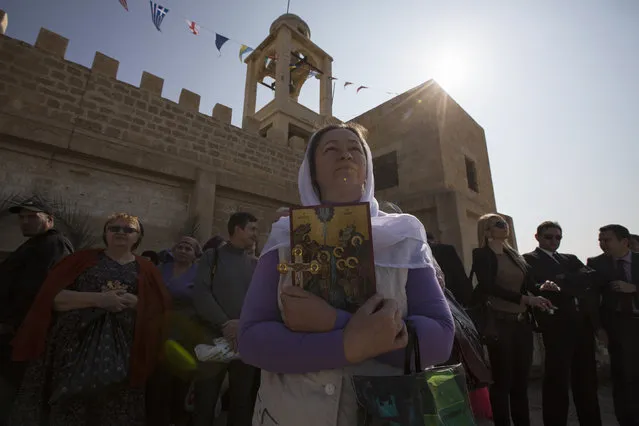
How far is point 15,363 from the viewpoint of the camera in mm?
2664

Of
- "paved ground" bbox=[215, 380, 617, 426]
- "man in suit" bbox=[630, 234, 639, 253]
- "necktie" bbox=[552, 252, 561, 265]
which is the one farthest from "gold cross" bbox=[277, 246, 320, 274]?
"man in suit" bbox=[630, 234, 639, 253]

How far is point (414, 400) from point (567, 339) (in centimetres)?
329

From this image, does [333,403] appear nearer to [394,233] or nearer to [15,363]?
[394,233]

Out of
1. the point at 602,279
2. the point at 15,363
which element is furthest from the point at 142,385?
the point at 602,279

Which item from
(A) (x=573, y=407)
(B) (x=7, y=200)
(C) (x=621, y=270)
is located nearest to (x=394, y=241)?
(C) (x=621, y=270)

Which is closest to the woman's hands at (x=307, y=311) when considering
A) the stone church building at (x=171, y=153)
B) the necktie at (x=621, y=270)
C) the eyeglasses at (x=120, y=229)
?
the eyeglasses at (x=120, y=229)

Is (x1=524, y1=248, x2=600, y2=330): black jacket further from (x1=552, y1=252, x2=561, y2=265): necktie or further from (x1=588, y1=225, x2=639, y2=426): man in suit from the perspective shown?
(x1=588, y1=225, x2=639, y2=426): man in suit

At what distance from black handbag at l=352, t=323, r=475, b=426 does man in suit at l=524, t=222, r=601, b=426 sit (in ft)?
9.21

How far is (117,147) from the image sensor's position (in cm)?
526

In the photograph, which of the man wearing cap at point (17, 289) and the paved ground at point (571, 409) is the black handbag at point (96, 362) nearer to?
the man wearing cap at point (17, 289)

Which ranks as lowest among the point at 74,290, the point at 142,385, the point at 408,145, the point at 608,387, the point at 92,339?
the point at 608,387

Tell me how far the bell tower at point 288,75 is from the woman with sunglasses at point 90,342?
10.1 m

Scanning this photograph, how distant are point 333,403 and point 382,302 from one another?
0.35 metres

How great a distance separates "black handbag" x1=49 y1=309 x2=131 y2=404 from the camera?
6.63 ft
